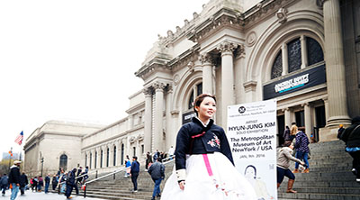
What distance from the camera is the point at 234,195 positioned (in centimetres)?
351

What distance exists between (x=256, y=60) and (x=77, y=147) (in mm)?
59721

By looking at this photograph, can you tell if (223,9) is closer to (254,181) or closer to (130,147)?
(254,181)

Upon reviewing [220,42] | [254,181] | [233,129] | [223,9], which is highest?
[223,9]

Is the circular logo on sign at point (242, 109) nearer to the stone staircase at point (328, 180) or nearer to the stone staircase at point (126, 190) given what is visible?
the stone staircase at point (328, 180)

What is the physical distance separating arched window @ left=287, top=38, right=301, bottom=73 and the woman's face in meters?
18.5

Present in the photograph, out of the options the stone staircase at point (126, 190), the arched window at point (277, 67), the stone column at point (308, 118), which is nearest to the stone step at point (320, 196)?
the stone staircase at point (126, 190)

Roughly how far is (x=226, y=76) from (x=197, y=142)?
2052cm

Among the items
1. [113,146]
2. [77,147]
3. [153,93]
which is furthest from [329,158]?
[77,147]

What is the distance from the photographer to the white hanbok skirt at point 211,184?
3473 millimetres

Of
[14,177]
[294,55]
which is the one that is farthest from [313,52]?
[14,177]

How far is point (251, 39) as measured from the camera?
24.6 meters

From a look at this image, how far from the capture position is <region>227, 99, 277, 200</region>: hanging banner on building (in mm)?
6898

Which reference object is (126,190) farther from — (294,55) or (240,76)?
(294,55)

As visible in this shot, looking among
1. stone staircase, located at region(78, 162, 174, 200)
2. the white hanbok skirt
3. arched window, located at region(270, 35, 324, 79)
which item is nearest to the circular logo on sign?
the white hanbok skirt
